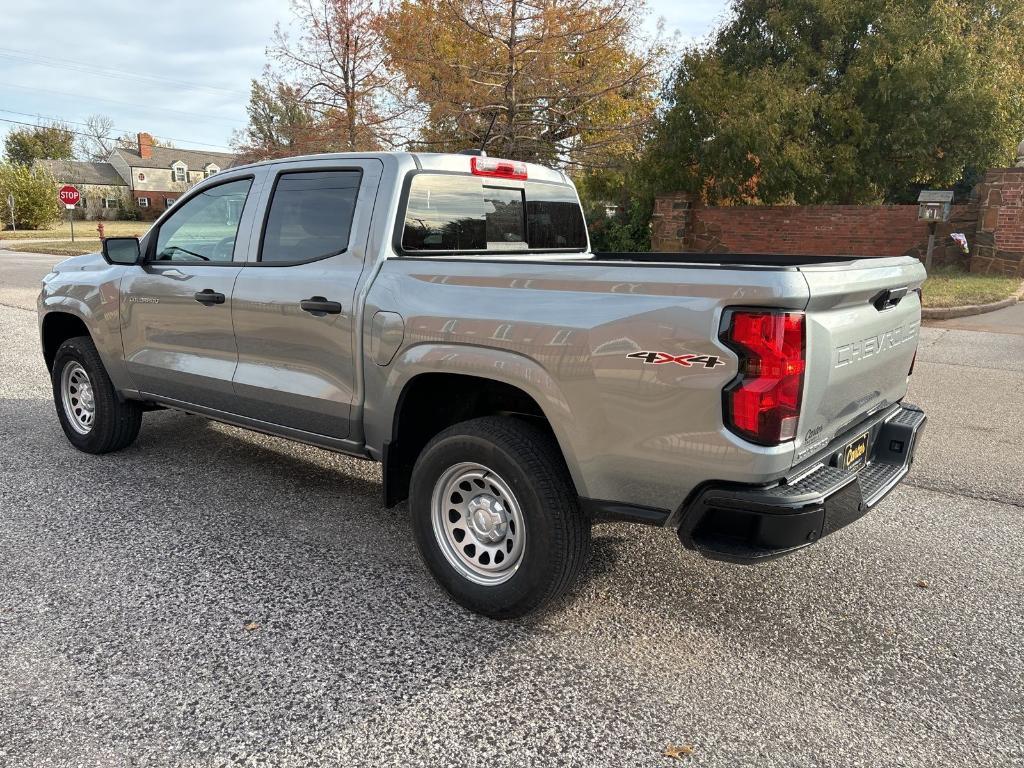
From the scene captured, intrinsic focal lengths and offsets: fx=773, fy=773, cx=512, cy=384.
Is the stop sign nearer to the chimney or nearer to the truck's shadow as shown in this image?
the truck's shadow

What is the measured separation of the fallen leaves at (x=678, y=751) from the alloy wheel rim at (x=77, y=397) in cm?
435

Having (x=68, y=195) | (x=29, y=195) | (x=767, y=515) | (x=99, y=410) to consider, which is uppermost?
(x=29, y=195)

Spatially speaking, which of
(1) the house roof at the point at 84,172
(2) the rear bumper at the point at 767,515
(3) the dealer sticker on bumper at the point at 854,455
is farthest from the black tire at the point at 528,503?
(1) the house roof at the point at 84,172

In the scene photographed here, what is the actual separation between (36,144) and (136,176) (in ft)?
33.5

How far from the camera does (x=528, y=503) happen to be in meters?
2.93

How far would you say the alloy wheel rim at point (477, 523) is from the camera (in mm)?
3098

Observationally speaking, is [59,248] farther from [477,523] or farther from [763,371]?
[763,371]

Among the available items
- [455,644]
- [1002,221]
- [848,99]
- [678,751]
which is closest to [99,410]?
[455,644]

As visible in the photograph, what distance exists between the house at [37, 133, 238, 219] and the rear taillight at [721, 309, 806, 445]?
3018 inches

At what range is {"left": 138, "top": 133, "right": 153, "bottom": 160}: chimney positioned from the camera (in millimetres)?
81500

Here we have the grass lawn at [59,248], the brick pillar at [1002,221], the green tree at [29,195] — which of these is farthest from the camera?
the green tree at [29,195]

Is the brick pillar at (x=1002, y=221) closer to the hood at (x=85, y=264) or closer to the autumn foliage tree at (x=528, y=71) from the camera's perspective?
the autumn foliage tree at (x=528, y=71)

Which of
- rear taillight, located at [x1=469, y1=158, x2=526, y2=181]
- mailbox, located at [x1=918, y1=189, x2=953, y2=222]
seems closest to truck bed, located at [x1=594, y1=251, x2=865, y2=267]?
rear taillight, located at [x1=469, y1=158, x2=526, y2=181]

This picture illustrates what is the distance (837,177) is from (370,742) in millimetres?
A: 17519
